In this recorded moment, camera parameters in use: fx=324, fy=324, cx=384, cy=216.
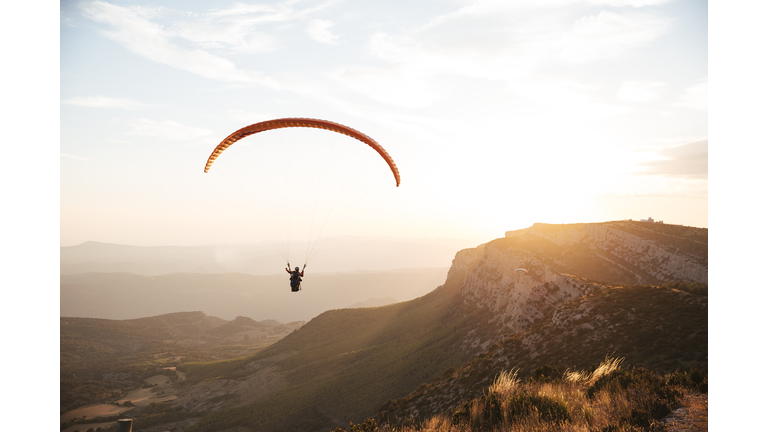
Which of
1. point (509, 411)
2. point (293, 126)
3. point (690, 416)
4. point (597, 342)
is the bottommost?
point (597, 342)

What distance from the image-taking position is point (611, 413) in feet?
31.0

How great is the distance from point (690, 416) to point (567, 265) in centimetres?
5022

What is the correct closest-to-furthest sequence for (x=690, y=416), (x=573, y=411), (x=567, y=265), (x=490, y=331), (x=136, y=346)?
(x=690, y=416)
(x=573, y=411)
(x=490, y=331)
(x=567, y=265)
(x=136, y=346)

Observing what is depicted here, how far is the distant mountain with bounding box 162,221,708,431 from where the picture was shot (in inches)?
1022

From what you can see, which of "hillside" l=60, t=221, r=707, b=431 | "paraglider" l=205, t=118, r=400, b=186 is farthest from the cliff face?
"paraglider" l=205, t=118, r=400, b=186

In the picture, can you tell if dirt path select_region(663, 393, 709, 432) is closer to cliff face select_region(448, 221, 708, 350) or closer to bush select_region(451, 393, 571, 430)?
bush select_region(451, 393, 571, 430)

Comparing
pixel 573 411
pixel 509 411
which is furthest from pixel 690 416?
pixel 509 411

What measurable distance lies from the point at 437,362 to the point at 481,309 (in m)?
14.8

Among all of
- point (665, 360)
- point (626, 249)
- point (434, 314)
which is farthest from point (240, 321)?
point (665, 360)

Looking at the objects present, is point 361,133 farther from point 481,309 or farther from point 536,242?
point 536,242

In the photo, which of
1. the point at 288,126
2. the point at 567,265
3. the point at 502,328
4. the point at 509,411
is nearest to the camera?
the point at 509,411

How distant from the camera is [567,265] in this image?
177ft

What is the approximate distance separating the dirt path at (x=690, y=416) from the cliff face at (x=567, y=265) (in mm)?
30057

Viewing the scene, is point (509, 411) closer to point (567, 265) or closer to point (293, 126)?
point (293, 126)
